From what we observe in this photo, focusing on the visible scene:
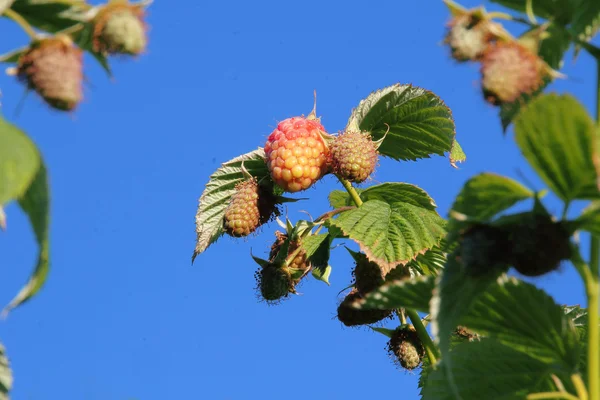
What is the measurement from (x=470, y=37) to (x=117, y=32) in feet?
2.52

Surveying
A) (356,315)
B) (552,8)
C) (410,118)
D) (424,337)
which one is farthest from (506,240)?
(410,118)

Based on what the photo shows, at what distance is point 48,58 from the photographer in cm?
198

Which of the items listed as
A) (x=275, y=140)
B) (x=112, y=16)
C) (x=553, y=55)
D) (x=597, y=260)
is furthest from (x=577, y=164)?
(x=275, y=140)

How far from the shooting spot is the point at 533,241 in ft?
6.25

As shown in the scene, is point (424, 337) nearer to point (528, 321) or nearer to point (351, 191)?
point (351, 191)

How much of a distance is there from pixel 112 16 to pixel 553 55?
3.32ft

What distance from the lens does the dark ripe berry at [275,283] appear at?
376 cm

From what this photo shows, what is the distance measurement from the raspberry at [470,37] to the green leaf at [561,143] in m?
0.23

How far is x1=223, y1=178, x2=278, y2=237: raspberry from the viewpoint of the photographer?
3.58 m

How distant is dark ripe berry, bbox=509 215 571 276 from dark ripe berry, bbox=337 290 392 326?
149cm

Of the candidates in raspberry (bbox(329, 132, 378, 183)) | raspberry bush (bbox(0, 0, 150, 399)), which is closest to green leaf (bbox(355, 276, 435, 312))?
raspberry bush (bbox(0, 0, 150, 399))

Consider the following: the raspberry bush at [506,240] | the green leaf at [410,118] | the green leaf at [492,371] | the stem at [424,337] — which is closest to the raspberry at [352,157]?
the raspberry bush at [506,240]

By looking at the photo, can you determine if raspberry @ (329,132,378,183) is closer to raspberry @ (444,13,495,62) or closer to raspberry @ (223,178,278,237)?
raspberry @ (223,178,278,237)

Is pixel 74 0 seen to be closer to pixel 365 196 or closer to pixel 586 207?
pixel 586 207
